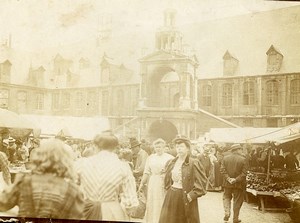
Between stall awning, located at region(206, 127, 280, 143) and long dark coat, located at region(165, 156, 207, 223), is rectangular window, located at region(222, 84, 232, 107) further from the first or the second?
long dark coat, located at region(165, 156, 207, 223)

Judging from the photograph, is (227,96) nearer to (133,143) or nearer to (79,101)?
(133,143)

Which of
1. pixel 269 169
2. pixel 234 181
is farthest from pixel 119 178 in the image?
pixel 269 169

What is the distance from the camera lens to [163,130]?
5.54 metres

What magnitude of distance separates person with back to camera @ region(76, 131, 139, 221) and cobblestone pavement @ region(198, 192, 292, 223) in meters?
1.56

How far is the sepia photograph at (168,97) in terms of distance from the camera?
460 centimetres

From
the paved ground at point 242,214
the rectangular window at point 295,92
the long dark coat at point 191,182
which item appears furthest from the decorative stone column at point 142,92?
the rectangular window at point 295,92

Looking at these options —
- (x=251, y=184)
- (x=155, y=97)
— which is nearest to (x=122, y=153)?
(x=155, y=97)

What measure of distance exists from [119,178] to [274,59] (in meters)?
3.71

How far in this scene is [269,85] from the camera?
17.5 feet

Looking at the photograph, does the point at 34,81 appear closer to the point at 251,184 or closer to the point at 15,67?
the point at 15,67

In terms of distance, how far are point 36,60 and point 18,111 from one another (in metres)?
0.95

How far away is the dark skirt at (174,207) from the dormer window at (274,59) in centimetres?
257

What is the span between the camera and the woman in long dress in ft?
14.8

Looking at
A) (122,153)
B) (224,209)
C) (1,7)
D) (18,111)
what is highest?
(1,7)
